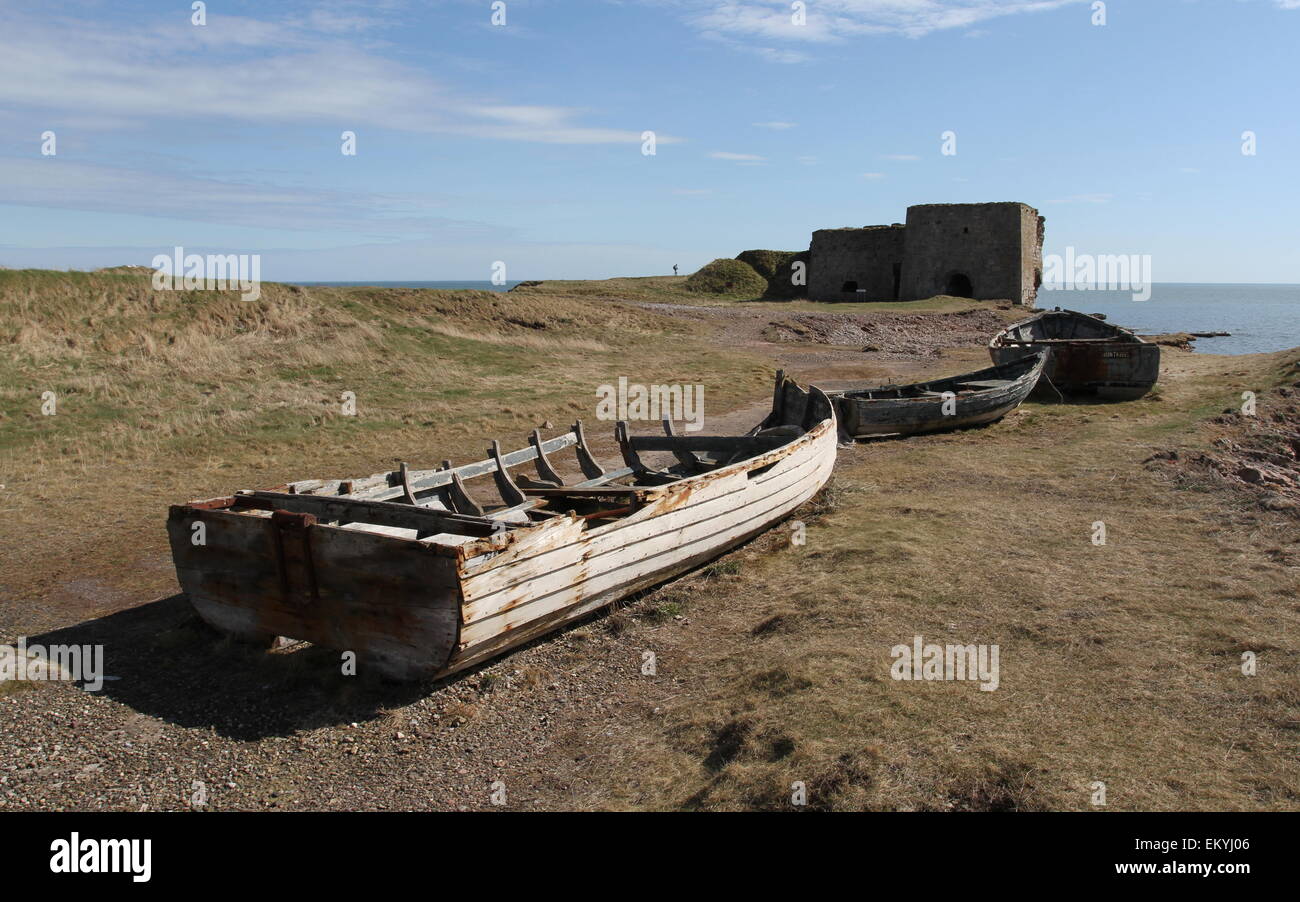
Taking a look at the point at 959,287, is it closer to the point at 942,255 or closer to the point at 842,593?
the point at 942,255

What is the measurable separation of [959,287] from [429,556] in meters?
40.1

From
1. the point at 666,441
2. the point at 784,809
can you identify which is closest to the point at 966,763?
the point at 784,809

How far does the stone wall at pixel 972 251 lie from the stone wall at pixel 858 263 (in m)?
2.38

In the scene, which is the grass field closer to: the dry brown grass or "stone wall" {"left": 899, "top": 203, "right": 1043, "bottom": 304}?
the dry brown grass

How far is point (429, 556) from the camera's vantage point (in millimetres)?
5426

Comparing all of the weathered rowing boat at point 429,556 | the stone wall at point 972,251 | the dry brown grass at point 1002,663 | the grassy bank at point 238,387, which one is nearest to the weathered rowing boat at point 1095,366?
the grassy bank at point 238,387

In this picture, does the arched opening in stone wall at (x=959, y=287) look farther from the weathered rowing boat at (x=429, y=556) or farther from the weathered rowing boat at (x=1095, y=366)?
the weathered rowing boat at (x=429, y=556)

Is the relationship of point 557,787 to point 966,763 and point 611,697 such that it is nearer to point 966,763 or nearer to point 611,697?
point 611,697

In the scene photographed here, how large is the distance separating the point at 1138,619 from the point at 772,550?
3.38m

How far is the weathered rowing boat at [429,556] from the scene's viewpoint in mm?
5551

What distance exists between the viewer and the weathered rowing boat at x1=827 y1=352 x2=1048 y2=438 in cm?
1401

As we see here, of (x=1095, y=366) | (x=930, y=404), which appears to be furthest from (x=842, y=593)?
(x=1095, y=366)

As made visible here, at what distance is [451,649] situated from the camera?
5.49 metres

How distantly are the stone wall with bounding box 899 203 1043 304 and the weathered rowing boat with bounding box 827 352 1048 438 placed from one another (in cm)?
2391
